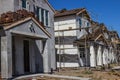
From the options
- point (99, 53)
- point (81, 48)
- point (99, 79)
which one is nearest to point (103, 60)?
point (99, 53)

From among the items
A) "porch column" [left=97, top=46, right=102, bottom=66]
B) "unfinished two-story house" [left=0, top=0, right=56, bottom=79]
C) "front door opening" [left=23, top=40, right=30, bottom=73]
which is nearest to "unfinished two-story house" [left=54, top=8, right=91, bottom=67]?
"porch column" [left=97, top=46, right=102, bottom=66]

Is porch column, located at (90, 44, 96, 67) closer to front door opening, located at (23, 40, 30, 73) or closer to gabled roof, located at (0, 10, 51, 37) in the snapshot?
front door opening, located at (23, 40, 30, 73)

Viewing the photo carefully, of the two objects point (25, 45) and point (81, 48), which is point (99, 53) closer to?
point (81, 48)

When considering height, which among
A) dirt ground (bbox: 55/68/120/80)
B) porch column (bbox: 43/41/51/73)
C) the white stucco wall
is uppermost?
the white stucco wall

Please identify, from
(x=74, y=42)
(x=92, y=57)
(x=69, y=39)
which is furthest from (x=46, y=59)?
(x=92, y=57)

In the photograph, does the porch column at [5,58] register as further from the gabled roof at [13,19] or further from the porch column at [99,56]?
the porch column at [99,56]

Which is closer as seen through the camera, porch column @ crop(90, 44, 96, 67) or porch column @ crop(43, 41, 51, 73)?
porch column @ crop(43, 41, 51, 73)

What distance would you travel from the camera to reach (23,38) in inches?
878

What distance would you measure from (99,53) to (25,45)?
59.4 ft

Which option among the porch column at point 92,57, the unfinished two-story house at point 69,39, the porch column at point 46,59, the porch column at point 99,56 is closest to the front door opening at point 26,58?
the porch column at point 46,59

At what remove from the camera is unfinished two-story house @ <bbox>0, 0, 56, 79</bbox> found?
17.9 metres

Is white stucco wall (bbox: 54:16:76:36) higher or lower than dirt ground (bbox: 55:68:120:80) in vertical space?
higher

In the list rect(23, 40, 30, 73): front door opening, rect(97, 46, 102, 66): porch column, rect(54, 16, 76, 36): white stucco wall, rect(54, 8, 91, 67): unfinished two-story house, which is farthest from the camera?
rect(97, 46, 102, 66): porch column

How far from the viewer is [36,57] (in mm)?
24609
